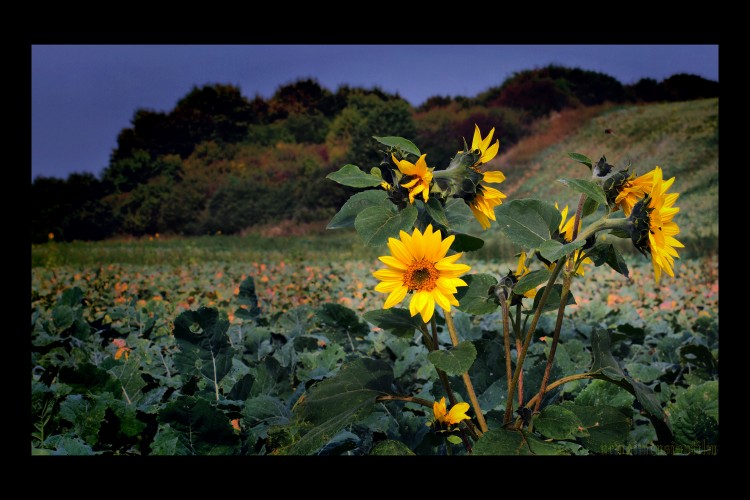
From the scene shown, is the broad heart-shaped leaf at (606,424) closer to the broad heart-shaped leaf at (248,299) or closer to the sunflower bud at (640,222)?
the sunflower bud at (640,222)

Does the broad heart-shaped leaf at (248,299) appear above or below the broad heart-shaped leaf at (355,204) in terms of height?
below

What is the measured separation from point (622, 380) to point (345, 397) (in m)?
0.56

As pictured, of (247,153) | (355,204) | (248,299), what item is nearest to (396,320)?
(355,204)

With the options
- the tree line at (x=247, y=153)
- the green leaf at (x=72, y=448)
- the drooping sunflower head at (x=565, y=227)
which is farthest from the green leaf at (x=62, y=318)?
the tree line at (x=247, y=153)

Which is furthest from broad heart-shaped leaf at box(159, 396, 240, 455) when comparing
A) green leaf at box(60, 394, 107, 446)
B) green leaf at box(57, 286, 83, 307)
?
green leaf at box(57, 286, 83, 307)

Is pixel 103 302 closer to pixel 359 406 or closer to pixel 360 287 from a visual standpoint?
pixel 360 287

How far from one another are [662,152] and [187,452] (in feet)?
44.0

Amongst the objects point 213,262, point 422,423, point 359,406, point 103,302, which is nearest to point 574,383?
point 422,423

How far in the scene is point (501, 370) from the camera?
5.41 feet

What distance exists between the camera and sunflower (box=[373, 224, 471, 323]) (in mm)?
1217

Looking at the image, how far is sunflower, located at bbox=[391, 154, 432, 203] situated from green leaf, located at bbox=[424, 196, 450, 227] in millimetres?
25

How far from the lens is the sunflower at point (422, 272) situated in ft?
3.99

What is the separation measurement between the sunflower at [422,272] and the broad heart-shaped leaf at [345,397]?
216 mm

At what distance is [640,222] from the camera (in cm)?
116
